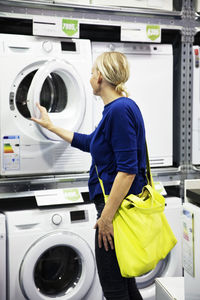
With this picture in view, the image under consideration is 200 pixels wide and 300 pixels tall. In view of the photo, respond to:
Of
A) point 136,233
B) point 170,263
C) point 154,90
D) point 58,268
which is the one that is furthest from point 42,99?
point 170,263

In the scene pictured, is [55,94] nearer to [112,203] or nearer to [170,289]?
[112,203]

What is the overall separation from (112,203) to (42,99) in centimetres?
105

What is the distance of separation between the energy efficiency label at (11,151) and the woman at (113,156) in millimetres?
668

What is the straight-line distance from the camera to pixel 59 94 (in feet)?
8.44

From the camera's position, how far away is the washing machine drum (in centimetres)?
232

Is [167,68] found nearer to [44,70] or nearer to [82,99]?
[82,99]

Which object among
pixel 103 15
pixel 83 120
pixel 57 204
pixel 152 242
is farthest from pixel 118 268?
pixel 103 15

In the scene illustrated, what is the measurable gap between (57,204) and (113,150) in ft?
2.84

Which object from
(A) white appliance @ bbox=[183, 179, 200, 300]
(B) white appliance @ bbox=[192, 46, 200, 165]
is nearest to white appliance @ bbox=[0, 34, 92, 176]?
(B) white appliance @ bbox=[192, 46, 200, 165]

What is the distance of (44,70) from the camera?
233cm

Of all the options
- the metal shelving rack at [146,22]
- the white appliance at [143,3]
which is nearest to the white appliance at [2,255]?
the metal shelving rack at [146,22]

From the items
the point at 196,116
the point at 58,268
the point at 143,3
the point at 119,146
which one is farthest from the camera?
the point at 196,116

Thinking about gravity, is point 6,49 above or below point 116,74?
above

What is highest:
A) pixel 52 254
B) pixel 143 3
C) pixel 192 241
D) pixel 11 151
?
pixel 143 3
